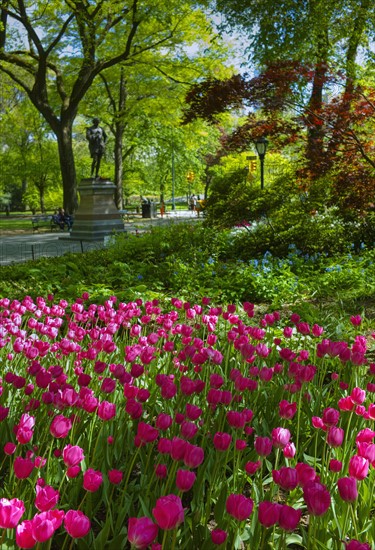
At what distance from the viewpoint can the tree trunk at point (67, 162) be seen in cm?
2208

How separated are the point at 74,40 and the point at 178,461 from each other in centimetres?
2628

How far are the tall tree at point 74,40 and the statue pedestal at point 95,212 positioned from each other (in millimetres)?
2802

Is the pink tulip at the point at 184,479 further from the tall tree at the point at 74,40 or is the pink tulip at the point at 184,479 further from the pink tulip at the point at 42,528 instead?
the tall tree at the point at 74,40

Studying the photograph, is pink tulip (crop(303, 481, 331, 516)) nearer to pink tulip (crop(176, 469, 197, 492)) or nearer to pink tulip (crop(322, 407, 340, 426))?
pink tulip (crop(176, 469, 197, 492))

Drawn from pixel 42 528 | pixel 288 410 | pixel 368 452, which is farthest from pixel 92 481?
pixel 288 410

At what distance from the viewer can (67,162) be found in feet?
73.5

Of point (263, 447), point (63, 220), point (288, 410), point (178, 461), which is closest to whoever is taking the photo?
point (263, 447)

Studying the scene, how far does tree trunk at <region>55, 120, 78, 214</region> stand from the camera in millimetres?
22078

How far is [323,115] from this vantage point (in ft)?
34.4

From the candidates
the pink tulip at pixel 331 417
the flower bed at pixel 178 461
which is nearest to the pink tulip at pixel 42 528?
the flower bed at pixel 178 461

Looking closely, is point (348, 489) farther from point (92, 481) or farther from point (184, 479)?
point (92, 481)

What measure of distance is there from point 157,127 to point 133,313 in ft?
110

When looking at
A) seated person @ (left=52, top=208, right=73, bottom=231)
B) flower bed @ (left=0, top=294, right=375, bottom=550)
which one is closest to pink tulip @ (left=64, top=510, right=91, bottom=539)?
flower bed @ (left=0, top=294, right=375, bottom=550)

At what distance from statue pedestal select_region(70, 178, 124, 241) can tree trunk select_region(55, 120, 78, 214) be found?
2271 mm
